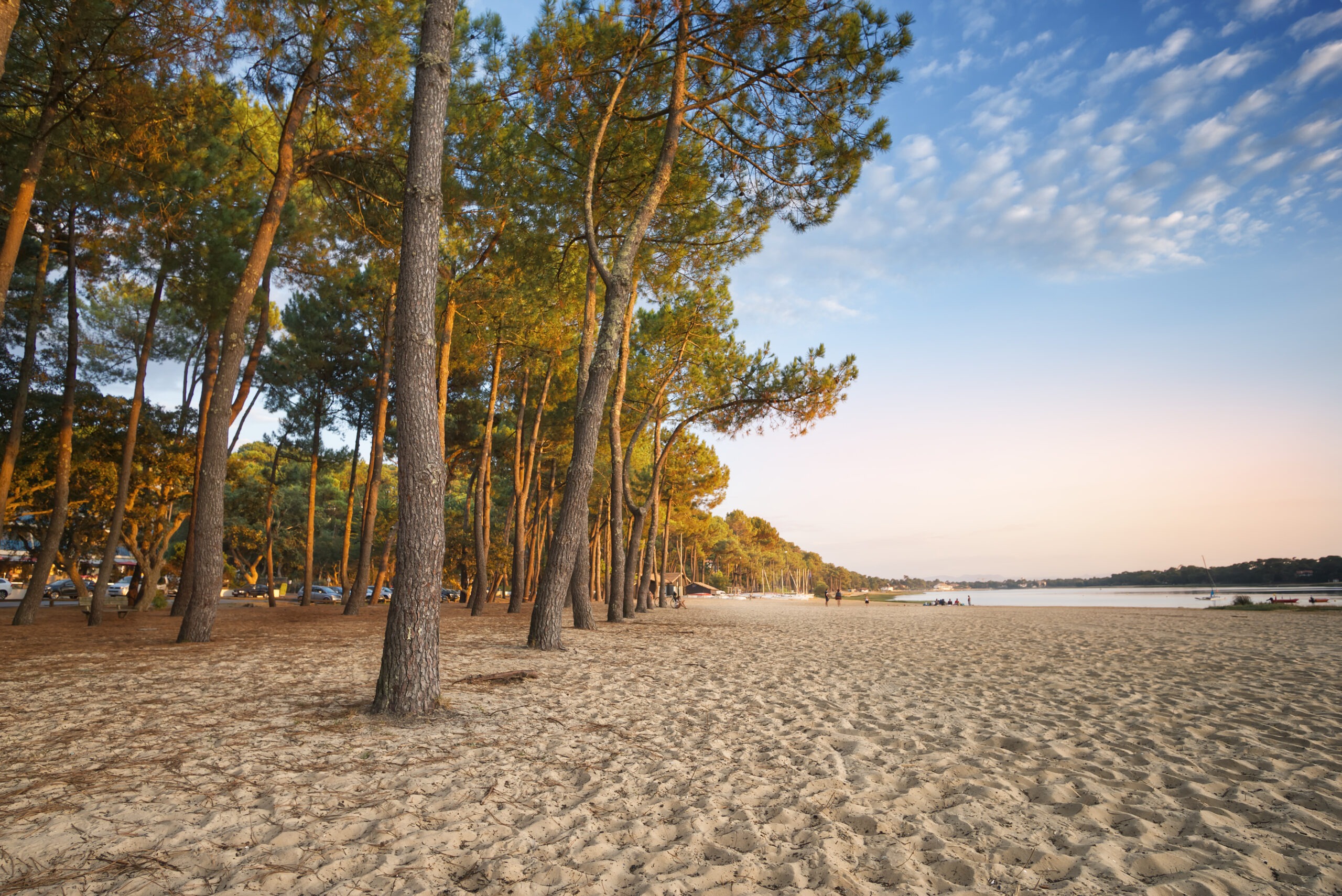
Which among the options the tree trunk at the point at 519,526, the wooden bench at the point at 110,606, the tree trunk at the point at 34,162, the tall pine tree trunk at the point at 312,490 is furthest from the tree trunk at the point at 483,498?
the tree trunk at the point at 34,162

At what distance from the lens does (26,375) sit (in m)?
10.2

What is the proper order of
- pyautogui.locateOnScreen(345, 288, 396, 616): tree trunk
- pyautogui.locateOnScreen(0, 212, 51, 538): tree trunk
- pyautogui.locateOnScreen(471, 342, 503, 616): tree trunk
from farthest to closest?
pyautogui.locateOnScreen(471, 342, 503, 616): tree trunk < pyautogui.locateOnScreen(345, 288, 396, 616): tree trunk < pyautogui.locateOnScreen(0, 212, 51, 538): tree trunk

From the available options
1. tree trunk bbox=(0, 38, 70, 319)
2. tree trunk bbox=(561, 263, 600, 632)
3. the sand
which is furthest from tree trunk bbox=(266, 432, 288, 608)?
the sand

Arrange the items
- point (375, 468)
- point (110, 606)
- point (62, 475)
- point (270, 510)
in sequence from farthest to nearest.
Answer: point (110, 606) → point (270, 510) → point (375, 468) → point (62, 475)

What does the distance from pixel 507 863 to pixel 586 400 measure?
20.9 feet

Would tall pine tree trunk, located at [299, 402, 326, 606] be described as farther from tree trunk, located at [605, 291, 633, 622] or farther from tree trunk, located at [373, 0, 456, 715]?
tree trunk, located at [373, 0, 456, 715]

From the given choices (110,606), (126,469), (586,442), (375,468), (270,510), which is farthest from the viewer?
(110,606)

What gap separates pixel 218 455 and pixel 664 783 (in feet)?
25.9

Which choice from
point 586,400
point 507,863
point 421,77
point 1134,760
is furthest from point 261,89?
point 1134,760

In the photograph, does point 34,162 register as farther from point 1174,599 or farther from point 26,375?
point 1174,599

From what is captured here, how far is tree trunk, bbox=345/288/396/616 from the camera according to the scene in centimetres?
1430

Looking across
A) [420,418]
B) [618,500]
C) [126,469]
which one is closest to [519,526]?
[618,500]

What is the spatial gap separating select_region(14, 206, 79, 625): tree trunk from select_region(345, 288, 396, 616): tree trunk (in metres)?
5.02

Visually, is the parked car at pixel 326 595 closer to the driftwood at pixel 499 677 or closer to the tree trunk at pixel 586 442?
the tree trunk at pixel 586 442
